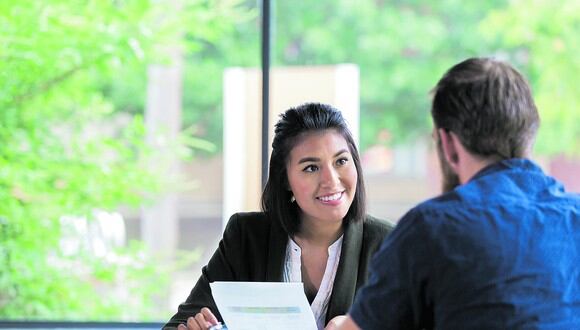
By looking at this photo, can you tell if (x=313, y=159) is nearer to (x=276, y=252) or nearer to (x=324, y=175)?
(x=324, y=175)

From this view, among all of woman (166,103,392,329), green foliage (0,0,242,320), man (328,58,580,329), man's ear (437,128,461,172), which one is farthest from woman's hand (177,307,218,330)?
green foliage (0,0,242,320)

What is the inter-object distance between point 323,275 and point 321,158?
27 centimetres

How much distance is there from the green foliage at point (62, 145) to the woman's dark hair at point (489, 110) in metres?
2.43

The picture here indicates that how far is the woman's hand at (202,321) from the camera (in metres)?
1.98

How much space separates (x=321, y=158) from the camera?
2121 millimetres

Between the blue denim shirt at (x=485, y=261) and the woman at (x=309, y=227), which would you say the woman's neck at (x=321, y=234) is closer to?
the woman at (x=309, y=227)

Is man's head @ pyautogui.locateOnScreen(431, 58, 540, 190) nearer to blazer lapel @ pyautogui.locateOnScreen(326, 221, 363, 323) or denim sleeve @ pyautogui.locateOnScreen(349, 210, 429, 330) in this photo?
denim sleeve @ pyautogui.locateOnScreen(349, 210, 429, 330)

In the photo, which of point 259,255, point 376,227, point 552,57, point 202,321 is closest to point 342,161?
point 376,227

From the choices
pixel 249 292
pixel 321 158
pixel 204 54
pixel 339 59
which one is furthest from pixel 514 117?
pixel 339 59

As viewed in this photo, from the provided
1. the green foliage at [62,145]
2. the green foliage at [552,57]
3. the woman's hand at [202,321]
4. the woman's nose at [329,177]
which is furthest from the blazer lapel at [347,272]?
the green foliage at [552,57]

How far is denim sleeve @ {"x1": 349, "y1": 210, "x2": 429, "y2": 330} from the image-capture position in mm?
1284

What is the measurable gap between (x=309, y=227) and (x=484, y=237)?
3.19 ft

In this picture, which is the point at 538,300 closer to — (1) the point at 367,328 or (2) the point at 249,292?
(1) the point at 367,328

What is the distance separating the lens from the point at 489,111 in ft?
4.28
